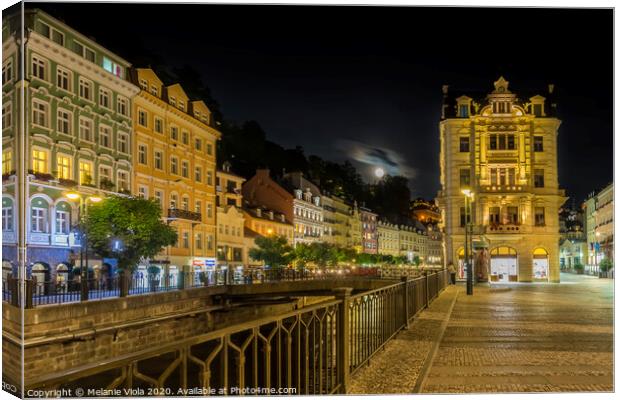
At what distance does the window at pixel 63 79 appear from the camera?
8945 mm

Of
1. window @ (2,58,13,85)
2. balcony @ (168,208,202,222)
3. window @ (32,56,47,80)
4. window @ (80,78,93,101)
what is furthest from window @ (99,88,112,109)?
window @ (2,58,13,85)

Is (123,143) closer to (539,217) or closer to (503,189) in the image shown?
(503,189)

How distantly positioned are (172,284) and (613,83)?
733 inches

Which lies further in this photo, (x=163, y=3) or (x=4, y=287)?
(x=163, y=3)

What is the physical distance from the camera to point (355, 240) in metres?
69.4

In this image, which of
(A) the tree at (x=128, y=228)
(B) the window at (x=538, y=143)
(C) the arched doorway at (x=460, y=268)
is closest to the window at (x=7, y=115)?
(A) the tree at (x=128, y=228)

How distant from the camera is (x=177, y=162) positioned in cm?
1590

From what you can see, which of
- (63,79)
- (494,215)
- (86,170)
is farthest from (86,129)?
(494,215)

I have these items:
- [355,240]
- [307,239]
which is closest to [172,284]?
[307,239]

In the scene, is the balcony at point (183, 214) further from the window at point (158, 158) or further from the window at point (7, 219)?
the window at point (7, 219)

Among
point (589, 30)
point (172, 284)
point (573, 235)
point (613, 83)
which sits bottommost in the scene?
point (172, 284)

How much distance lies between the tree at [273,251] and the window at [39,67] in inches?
1047

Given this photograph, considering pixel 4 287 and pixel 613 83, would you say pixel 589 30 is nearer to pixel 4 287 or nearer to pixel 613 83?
pixel 613 83

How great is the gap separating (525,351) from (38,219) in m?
6.28
